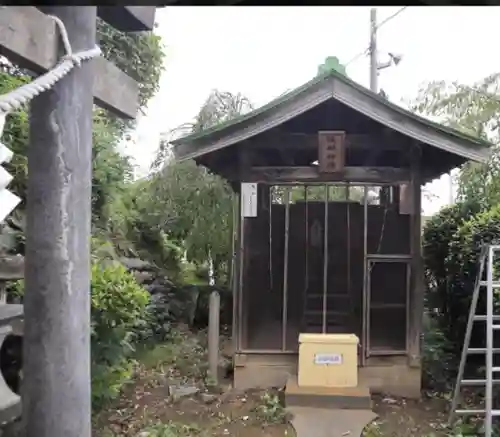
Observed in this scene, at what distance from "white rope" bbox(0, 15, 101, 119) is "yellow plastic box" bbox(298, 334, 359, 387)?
4921 millimetres

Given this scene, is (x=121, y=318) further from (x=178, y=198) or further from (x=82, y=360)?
(x=178, y=198)

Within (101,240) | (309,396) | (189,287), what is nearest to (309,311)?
(309,396)

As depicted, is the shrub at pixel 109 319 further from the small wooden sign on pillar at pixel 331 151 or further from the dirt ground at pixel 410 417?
the small wooden sign on pillar at pixel 331 151

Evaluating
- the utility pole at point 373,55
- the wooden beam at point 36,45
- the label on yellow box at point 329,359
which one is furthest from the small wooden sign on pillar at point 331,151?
the utility pole at point 373,55

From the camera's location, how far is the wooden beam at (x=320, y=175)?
7133mm

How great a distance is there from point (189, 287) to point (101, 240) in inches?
135

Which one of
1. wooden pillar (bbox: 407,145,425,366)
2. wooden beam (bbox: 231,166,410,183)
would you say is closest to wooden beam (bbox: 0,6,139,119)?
wooden beam (bbox: 231,166,410,183)

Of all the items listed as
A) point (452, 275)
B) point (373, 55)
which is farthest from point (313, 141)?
point (373, 55)

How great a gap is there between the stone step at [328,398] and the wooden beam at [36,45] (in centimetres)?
456

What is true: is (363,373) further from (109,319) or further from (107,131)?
(107,131)

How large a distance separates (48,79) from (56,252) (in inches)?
28.2

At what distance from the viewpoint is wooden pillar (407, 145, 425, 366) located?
7152mm

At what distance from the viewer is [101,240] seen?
7789mm

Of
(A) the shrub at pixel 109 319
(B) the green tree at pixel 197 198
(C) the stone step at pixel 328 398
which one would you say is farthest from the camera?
(B) the green tree at pixel 197 198
